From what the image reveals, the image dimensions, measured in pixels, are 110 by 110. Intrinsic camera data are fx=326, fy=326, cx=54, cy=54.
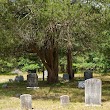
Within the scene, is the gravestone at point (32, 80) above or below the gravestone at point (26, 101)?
above

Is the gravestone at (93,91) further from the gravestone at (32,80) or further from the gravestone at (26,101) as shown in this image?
the gravestone at (32,80)

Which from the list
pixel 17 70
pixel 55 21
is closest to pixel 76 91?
pixel 55 21

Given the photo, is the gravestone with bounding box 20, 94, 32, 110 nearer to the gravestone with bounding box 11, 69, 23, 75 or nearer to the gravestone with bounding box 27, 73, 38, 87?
the gravestone with bounding box 27, 73, 38, 87

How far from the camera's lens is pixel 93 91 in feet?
46.0

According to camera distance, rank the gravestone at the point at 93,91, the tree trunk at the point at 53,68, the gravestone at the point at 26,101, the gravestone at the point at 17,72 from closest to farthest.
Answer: the gravestone at the point at 26,101 → the gravestone at the point at 93,91 → the tree trunk at the point at 53,68 → the gravestone at the point at 17,72

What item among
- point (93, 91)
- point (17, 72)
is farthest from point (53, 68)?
point (17, 72)

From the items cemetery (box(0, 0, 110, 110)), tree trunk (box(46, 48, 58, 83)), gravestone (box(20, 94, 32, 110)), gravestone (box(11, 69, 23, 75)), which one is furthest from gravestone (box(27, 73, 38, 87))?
gravestone (box(11, 69, 23, 75))

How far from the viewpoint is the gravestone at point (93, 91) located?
13870mm

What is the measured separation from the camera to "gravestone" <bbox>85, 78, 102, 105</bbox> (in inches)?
546

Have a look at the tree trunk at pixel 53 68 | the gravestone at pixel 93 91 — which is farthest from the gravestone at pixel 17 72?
the gravestone at pixel 93 91

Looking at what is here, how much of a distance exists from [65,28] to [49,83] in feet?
24.7

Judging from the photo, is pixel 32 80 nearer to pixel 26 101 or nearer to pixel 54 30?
pixel 54 30

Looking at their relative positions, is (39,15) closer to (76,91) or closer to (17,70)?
(76,91)

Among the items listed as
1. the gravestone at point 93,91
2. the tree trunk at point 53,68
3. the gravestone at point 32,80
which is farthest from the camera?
the tree trunk at point 53,68
